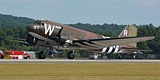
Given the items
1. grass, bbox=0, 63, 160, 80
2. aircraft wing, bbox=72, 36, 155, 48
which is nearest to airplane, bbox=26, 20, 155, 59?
aircraft wing, bbox=72, 36, 155, 48

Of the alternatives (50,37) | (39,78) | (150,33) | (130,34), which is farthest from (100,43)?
(150,33)

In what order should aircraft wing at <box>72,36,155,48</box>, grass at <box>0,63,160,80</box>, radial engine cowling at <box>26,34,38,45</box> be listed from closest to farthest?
1. grass at <box>0,63,160,80</box>
2. radial engine cowling at <box>26,34,38,45</box>
3. aircraft wing at <box>72,36,155,48</box>

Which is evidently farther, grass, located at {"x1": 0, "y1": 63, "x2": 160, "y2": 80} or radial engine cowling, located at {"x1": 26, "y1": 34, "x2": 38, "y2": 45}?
radial engine cowling, located at {"x1": 26, "y1": 34, "x2": 38, "y2": 45}

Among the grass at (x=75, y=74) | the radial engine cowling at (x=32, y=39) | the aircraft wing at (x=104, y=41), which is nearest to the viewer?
the grass at (x=75, y=74)

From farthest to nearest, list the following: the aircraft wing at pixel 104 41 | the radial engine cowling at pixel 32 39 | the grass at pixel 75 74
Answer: the aircraft wing at pixel 104 41 → the radial engine cowling at pixel 32 39 → the grass at pixel 75 74

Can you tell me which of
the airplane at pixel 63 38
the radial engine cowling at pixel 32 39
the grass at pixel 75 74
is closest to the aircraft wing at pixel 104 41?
the airplane at pixel 63 38

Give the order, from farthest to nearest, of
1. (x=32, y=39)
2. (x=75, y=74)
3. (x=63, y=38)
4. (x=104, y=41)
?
(x=104, y=41) → (x=63, y=38) → (x=32, y=39) → (x=75, y=74)

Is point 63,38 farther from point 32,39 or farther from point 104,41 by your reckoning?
point 104,41

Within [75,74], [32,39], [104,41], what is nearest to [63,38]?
[32,39]

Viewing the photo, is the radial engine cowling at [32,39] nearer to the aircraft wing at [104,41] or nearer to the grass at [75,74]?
the aircraft wing at [104,41]

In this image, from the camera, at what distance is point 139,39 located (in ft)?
262

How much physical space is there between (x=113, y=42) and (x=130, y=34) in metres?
15.2

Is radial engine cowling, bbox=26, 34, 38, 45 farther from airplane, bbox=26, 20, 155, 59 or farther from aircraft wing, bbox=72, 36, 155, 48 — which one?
aircraft wing, bbox=72, 36, 155, 48

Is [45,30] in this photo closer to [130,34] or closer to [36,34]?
[36,34]
